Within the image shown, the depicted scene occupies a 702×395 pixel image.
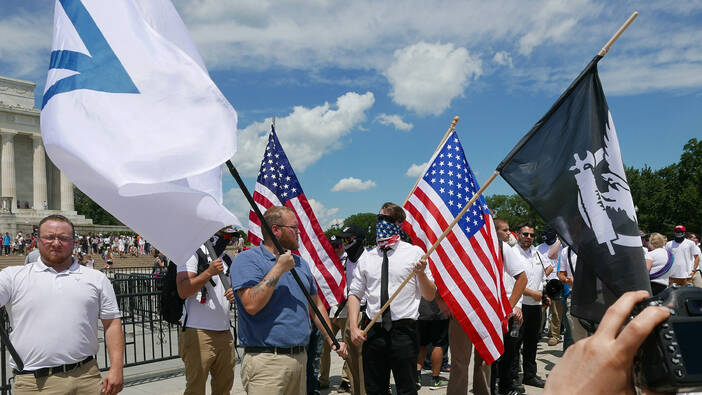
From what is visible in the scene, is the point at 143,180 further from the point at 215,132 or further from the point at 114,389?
the point at 114,389

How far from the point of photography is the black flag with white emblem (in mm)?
2781

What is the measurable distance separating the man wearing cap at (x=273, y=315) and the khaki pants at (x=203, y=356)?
1024mm

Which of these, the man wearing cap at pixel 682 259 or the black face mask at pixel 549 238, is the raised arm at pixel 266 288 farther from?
the man wearing cap at pixel 682 259

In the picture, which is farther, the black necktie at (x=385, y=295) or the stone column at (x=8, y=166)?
the stone column at (x=8, y=166)

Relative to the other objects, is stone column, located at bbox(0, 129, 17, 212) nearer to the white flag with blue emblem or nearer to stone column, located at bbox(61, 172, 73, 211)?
stone column, located at bbox(61, 172, 73, 211)

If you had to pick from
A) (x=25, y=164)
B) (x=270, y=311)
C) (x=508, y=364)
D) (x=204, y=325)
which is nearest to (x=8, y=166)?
(x=25, y=164)

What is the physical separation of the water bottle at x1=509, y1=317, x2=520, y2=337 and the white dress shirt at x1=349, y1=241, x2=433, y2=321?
200 centimetres

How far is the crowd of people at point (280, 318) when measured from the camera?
3789 mm

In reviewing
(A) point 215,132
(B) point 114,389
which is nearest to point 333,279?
(B) point 114,389

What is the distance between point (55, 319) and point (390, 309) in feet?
8.86

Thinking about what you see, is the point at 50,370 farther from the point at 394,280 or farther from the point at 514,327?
the point at 514,327

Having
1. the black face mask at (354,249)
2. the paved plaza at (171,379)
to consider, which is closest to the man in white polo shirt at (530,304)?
the paved plaza at (171,379)

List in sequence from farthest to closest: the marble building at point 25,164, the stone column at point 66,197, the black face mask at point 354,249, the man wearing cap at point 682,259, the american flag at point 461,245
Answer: the stone column at point 66,197 < the marble building at point 25,164 < the man wearing cap at point 682,259 < the black face mask at point 354,249 < the american flag at point 461,245

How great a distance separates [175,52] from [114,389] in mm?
2473
